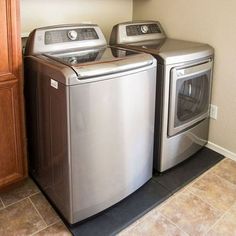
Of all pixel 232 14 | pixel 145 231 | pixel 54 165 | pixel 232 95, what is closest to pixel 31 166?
pixel 54 165

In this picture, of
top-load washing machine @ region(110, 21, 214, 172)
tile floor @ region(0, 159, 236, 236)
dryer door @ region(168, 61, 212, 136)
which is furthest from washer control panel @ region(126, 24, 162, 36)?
tile floor @ region(0, 159, 236, 236)

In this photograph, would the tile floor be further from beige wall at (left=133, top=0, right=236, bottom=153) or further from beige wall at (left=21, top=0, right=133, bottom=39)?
beige wall at (left=21, top=0, right=133, bottom=39)

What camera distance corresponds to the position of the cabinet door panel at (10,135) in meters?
1.62

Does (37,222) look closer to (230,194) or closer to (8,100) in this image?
(8,100)

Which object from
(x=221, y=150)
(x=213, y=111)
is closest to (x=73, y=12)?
(x=213, y=111)

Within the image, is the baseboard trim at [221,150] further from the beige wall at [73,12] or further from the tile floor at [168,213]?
the beige wall at [73,12]

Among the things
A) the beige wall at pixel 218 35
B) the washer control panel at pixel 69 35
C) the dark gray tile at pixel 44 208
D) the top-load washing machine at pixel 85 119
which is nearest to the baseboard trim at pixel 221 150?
the beige wall at pixel 218 35

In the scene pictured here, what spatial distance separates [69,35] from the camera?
1.91 m

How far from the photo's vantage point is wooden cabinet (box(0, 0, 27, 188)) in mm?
1511

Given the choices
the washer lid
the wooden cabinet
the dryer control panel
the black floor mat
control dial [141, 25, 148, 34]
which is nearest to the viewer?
the washer lid

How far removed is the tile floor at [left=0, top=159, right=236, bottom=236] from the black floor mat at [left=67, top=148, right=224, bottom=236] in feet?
0.15

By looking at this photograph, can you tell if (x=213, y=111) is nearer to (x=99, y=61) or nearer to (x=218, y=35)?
(x=218, y=35)

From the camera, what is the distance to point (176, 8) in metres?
2.35

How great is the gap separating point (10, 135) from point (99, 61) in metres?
0.70
